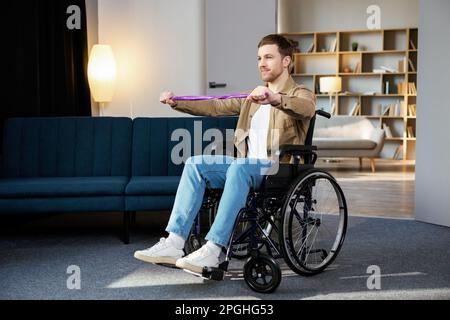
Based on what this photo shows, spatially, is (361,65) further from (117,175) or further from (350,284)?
(350,284)

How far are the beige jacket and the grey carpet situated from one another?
597 mm

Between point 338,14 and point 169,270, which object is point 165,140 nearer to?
point 169,270

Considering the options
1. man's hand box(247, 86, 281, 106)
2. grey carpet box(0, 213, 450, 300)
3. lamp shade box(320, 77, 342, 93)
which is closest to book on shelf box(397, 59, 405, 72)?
lamp shade box(320, 77, 342, 93)

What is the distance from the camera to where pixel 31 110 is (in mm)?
4160

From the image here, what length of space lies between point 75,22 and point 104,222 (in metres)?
1.57

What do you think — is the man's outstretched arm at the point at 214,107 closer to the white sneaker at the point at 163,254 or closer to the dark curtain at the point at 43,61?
the white sneaker at the point at 163,254

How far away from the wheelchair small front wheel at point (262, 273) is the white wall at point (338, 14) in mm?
8008

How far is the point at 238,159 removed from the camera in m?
2.54

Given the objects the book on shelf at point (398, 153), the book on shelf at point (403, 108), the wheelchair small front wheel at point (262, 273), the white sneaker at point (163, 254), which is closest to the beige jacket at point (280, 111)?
the wheelchair small front wheel at point (262, 273)

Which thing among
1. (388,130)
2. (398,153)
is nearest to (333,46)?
(388,130)

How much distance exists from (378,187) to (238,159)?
3940 millimetres

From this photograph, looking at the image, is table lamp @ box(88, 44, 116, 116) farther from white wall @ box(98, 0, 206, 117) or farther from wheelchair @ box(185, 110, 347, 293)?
wheelchair @ box(185, 110, 347, 293)

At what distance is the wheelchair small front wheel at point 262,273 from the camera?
2.45m

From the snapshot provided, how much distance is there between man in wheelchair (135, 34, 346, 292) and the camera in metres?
2.42
